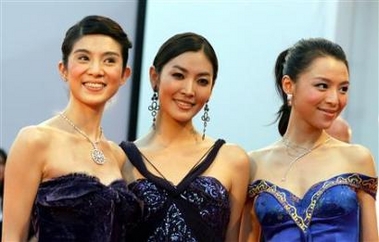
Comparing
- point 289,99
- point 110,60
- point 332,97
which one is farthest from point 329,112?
point 110,60

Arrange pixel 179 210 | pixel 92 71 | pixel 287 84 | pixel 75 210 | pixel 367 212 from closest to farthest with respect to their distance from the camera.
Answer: pixel 75 210 < pixel 92 71 < pixel 179 210 < pixel 367 212 < pixel 287 84

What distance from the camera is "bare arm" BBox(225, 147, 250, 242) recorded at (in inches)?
113

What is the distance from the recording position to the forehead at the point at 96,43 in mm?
2623

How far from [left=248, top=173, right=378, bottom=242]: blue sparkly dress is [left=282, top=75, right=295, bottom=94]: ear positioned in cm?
34

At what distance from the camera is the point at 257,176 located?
9.68 feet

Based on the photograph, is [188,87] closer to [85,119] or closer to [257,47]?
[85,119]

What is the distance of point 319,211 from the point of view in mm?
2785

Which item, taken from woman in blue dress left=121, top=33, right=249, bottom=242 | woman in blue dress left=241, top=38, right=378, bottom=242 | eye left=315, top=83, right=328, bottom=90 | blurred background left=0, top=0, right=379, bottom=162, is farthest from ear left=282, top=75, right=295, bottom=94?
blurred background left=0, top=0, right=379, bottom=162

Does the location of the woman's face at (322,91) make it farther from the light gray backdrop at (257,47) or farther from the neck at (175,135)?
the light gray backdrop at (257,47)

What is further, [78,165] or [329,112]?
[329,112]

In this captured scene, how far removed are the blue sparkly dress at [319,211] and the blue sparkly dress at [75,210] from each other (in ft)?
1.90

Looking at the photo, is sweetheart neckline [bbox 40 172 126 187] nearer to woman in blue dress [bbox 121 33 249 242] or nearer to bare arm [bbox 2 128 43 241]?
bare arm [bbox 2 128 43 241]

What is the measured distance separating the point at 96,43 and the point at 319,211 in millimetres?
898

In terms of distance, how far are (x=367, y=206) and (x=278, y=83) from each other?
0.55 metres
